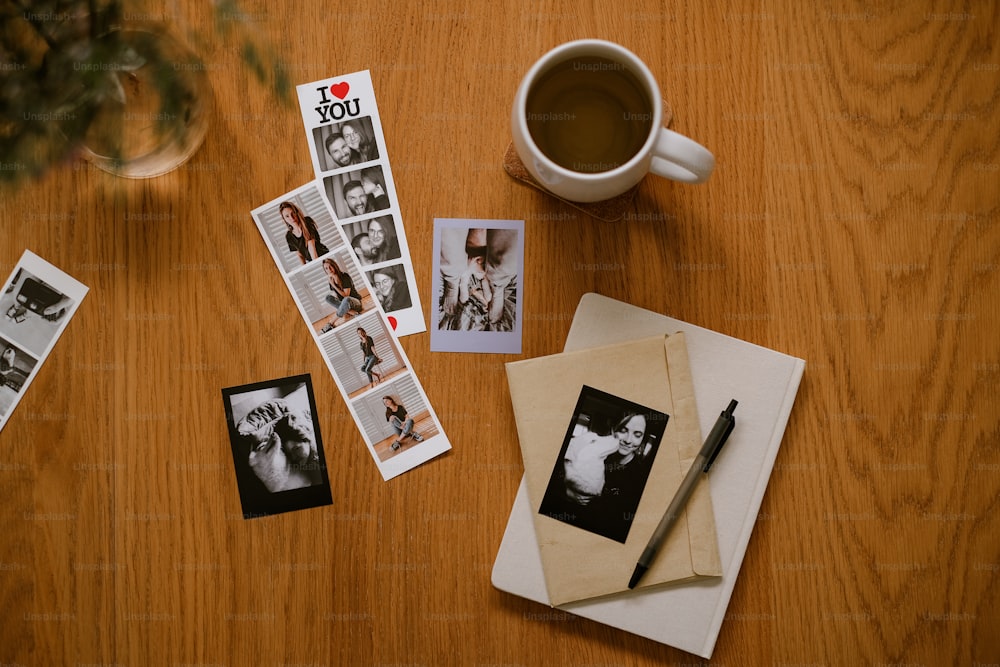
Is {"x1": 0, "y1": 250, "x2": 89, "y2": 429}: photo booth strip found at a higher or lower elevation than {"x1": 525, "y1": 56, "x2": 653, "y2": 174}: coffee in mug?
lower

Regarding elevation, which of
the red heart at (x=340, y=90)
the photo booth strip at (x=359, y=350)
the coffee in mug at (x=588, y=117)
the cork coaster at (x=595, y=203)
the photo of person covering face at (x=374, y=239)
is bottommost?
the photo booth strip at (x=359, y=350)

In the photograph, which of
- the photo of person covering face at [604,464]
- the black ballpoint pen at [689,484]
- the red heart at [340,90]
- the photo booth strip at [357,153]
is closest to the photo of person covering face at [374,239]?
the photo booth strip at [357,153]

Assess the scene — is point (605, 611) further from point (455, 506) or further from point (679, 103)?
point (679, 103)

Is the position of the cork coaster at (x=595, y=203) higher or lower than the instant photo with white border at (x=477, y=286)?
higher

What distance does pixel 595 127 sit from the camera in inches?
28.6

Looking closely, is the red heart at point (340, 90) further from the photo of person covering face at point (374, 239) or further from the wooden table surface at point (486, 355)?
the photo of person covering face at point (374, 239)

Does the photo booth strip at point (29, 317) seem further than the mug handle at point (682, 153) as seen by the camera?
Yes

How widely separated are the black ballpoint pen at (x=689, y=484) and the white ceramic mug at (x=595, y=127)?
0.89 ft

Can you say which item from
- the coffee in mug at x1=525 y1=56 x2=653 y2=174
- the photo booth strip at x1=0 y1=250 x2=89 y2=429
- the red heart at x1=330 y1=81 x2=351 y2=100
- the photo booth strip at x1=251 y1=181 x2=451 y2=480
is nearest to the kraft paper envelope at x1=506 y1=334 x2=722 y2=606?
the photo booth strip at x1=251 y1=181 x2=451 y2=480

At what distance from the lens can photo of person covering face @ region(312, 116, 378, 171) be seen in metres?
0.81

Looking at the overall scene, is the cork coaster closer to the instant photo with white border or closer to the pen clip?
the instant photo with white border

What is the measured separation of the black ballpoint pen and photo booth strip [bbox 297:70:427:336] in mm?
363

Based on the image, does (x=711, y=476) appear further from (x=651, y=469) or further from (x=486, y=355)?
(x=486, y=355)

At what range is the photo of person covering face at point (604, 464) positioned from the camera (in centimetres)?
78
